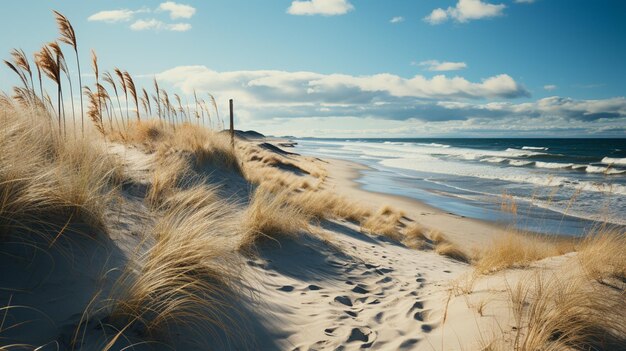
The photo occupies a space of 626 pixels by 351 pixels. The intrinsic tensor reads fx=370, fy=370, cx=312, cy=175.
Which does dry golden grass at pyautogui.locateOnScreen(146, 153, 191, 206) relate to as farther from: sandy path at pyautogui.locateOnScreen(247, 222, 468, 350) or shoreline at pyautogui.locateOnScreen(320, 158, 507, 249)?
shoreline at pyautogui.locateOnScreen(320, 158, 507, 249)

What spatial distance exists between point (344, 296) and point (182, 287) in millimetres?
2033

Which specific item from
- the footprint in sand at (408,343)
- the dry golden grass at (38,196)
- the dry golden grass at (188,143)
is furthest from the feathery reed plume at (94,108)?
the footprint in sand at (408,343)

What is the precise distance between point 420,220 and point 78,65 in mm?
9475

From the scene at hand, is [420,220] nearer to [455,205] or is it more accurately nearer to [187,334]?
[455,205]

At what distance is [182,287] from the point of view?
8.09ft

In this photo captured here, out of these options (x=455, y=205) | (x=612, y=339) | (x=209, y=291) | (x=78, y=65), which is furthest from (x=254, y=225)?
(x=455, y=205)

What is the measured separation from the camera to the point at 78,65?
7.16 m

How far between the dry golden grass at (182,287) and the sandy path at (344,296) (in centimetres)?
40

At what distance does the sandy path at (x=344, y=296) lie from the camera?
298cm

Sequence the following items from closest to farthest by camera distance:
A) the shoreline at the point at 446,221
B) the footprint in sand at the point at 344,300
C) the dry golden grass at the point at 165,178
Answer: the footprint in sand at the point at 344,300 < the dry golden grass at the point at 165,178 < the shoreline at the point at 446,221

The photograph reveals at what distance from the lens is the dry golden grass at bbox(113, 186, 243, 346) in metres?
2.34

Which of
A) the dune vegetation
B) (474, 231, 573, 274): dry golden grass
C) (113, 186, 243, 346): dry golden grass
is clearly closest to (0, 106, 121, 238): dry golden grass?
the dune vegetation

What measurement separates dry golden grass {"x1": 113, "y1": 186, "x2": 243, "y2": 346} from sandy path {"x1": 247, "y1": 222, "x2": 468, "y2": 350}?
403mm

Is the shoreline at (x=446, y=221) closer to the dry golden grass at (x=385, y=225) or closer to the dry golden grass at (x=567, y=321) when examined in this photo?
the dry golden grass at (x=385, y=225)
